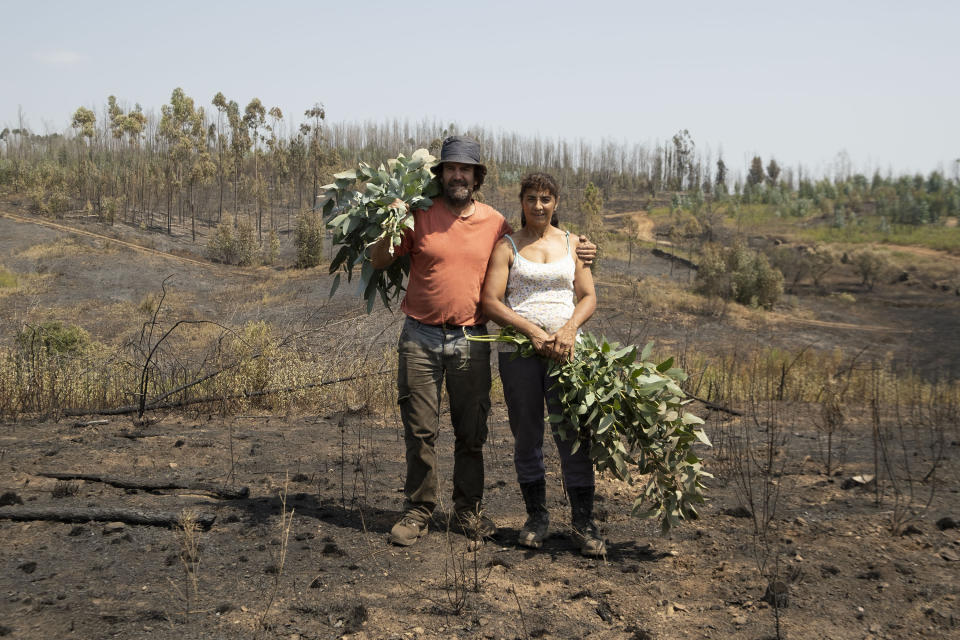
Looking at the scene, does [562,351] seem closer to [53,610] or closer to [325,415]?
[53,610]

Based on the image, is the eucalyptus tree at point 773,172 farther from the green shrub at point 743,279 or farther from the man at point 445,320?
the man at point 445,320

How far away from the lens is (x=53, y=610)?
3072 mm

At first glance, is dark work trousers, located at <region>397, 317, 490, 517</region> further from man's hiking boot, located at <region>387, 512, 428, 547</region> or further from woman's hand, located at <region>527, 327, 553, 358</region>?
woman's hand, located at <region>527, 327, 553, 358</region>

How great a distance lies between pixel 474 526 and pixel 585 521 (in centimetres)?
56

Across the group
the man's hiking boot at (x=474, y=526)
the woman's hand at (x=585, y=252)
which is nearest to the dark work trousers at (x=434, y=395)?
the man's hiking boot at (x=474, y=526)

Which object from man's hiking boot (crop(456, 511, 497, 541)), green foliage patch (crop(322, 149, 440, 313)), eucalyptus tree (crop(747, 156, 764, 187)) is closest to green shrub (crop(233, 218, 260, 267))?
green foliage patch (crop(322, 149, 440, 313))

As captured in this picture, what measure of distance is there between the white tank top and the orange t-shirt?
17cm

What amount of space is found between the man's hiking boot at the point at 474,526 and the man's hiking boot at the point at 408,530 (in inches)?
8.1

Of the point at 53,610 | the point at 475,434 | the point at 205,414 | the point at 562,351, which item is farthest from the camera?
the point at 205,414

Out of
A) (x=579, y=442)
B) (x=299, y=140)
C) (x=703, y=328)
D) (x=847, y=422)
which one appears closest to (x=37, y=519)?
(x=579, y=442)

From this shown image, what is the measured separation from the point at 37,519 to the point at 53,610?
118cm

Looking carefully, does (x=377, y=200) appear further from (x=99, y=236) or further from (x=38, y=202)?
(x=38, y=202)

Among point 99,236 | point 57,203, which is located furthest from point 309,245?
point 57,203

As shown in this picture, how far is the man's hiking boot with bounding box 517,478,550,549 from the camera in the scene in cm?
399
